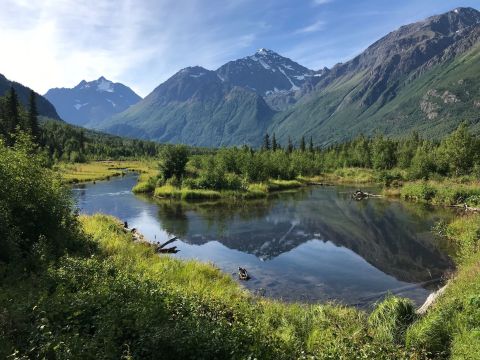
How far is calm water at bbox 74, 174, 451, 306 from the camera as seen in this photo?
1091 inches

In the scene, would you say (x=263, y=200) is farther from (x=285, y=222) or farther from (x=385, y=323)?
(x=385, y=323)

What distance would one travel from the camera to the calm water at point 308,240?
90.9 ft

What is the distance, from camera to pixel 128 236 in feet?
106

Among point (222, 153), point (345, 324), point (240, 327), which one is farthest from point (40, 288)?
point (222, 153)

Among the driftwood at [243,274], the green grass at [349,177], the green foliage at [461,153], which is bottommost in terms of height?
the green grass at [349,177]

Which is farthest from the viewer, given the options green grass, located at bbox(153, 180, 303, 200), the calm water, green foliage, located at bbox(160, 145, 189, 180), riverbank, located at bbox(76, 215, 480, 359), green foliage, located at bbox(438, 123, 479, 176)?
green foliage, located at bbox(438, 123, 479, 176)

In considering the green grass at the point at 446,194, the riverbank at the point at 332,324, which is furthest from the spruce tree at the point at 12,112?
the green grass at the point at 446,194

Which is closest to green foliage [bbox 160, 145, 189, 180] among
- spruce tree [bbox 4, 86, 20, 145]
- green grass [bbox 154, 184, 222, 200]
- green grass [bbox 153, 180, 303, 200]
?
A: green grass [bbox 153, 180, 303, 200]

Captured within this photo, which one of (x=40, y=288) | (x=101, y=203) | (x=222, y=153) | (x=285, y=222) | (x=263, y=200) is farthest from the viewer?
(x=222, y=153)

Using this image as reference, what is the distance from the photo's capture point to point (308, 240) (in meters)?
41.5

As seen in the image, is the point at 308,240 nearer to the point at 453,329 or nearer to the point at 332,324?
the point at 332,324

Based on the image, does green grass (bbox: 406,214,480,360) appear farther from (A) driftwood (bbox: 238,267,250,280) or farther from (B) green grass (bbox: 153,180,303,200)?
(B) green grass (bbox: 153,180,303,200)

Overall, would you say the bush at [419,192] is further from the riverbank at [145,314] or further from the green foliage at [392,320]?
the green foliage at [392,320]

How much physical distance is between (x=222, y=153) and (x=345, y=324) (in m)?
74.4
